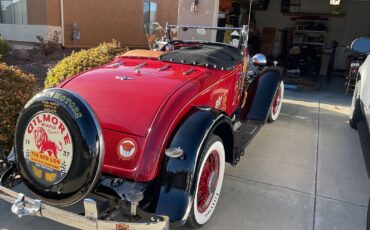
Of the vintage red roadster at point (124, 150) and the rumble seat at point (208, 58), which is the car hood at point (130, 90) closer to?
the vintage red roadster at point (124, 150)

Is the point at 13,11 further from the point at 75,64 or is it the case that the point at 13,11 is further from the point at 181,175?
the point at 181,175

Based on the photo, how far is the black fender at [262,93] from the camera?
436 centimetres

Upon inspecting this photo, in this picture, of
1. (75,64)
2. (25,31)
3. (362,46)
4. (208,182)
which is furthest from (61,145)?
(25,31)

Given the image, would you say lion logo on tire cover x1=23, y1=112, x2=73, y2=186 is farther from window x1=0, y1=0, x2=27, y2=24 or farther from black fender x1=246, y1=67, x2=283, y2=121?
window x1=0, y1=0, x2=27, y2=24

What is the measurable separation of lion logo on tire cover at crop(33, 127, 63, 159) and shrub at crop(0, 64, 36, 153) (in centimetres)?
150

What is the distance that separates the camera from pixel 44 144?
211 cm

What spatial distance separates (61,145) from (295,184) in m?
2.46

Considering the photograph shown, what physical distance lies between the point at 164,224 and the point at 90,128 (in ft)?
2.36

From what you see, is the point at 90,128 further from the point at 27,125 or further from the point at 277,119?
the point at 277,119

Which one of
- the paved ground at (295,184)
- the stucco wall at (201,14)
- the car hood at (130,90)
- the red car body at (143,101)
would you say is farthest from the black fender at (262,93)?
the stucco wall at (201,14)

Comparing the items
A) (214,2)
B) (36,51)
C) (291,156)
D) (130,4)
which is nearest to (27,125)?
(291,156)

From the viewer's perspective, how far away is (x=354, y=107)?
533cm

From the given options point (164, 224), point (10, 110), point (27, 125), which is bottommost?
point (164, 224)

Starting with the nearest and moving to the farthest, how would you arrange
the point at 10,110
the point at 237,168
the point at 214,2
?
the point at 10,110, the point at 237,168, the point at 214,2
